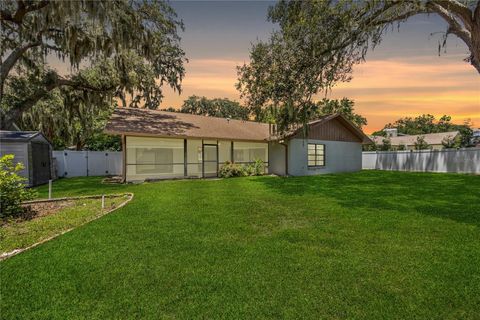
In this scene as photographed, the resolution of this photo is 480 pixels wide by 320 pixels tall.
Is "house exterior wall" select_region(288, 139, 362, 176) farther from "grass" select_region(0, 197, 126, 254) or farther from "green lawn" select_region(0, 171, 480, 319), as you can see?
"grass" select_region(0, 197, 126, 254)

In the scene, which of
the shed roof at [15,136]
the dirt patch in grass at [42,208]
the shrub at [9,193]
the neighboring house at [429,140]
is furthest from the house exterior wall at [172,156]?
the neighboring house at [429,140]

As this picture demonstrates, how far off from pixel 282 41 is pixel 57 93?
51.1 ft

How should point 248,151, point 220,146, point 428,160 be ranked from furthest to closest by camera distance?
point 248,151 < point 428,160 < point 220,146

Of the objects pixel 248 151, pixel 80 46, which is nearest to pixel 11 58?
pixel 80 46

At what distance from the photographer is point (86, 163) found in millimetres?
19141

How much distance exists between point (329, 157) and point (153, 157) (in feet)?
41.7

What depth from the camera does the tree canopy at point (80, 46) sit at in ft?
35.4

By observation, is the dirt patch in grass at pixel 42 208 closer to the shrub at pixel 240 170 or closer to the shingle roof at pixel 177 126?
the shingle roof at pixel 177 126

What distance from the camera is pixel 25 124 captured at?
1959 cm

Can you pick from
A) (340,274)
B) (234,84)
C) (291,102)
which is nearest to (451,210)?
Answer: (340,274)

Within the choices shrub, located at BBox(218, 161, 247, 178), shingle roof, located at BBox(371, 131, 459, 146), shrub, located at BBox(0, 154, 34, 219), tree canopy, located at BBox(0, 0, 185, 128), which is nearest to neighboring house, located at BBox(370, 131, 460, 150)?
shingle roof, located at BBox(371, 131, 459, 146)

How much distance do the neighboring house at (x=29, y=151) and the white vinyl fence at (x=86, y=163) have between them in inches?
118

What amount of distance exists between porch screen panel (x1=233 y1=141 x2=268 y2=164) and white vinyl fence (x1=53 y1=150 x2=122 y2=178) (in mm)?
8941

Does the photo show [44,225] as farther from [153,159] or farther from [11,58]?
[153,159]
